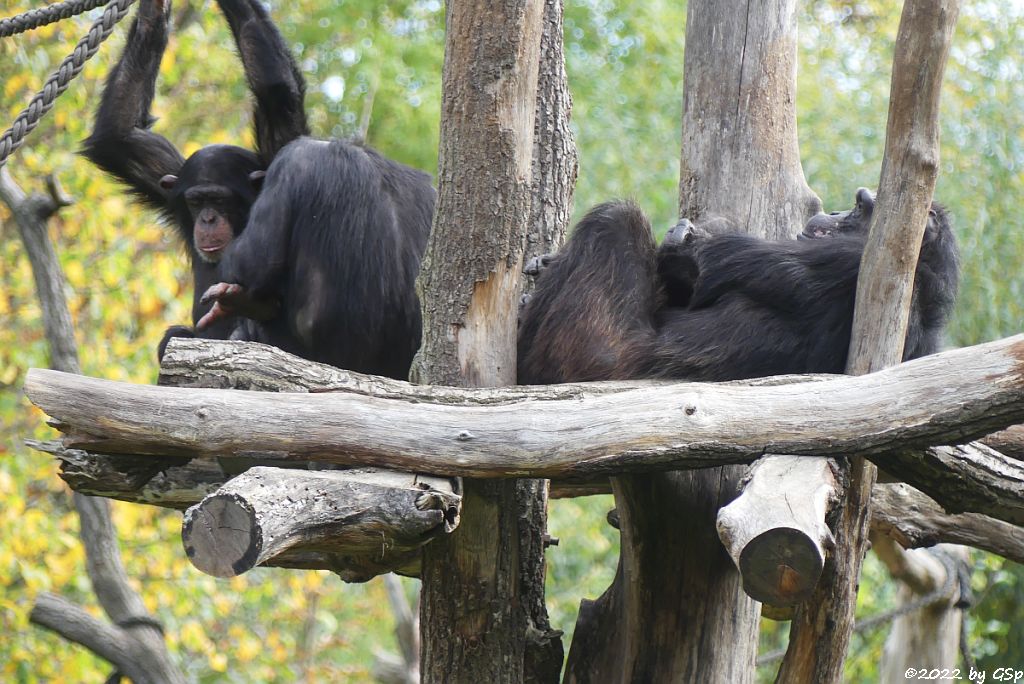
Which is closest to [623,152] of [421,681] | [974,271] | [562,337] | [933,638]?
[974,271]

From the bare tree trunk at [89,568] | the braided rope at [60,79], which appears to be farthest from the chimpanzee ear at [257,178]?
the braided rope at [60,79]

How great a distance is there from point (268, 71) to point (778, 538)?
3.52 meters

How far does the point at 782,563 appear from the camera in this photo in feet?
8.16

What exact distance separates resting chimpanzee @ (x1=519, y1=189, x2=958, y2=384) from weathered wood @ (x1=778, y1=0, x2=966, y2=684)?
0.39 meters

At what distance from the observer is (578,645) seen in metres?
4.26

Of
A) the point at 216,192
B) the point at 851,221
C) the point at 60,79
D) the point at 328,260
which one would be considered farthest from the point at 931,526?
the point at 60,79

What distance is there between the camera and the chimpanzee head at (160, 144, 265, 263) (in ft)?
16.4

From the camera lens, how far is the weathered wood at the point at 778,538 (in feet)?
8.07

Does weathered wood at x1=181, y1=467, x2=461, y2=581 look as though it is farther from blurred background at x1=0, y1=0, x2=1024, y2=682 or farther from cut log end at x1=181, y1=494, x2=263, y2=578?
blurred background at x1=0, y1=0, x2=1024, y2=682

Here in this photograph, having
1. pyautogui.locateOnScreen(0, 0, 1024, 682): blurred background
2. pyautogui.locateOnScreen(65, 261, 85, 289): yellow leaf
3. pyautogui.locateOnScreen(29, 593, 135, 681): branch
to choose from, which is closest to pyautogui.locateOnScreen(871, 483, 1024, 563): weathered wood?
pyautogui.locateOnScreen(0, 0, 1024, 682): blurred background

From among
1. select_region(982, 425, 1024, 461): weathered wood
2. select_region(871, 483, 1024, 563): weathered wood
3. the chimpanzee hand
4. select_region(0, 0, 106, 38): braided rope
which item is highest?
select_region(0, 0, 106, 38): braided rope

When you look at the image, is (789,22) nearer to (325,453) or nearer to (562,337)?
(562,337)

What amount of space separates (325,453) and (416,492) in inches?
12.4

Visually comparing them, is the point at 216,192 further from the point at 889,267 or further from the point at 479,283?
the point at 889,267
